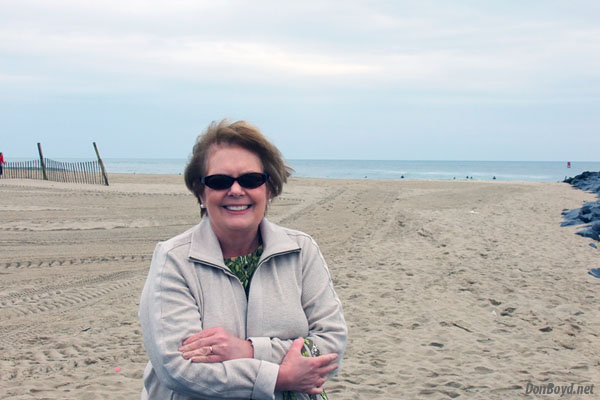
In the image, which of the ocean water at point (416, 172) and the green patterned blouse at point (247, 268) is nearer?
the green patterned blouse at point (247, 268)

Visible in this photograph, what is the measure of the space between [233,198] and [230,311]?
1.52 ft

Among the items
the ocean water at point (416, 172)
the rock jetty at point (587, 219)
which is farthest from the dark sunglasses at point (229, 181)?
the ocean water at point (416, 172)

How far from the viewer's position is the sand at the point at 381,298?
4.27 metres

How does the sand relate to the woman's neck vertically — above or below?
below

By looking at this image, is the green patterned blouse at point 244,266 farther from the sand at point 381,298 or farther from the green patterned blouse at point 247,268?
the sand at point 381,298

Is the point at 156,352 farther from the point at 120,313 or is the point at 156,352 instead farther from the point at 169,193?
the point at 169,193

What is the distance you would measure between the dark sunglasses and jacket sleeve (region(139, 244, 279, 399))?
351 mm

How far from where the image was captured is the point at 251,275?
224 centimetres

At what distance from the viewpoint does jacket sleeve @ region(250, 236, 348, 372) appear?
2215 millimetres

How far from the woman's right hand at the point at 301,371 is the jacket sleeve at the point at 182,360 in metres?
0.05

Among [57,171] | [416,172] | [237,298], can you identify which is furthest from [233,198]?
[416,172]

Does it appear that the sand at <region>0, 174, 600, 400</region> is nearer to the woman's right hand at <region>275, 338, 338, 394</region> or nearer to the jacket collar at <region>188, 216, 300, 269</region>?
the woman's right hand at <region>275, 338, 338, 394</region>

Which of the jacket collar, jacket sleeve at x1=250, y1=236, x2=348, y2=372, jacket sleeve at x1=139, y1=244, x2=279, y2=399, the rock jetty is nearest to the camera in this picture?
jacket sleeve at x1=139, y1=244, x2=279, y2=399

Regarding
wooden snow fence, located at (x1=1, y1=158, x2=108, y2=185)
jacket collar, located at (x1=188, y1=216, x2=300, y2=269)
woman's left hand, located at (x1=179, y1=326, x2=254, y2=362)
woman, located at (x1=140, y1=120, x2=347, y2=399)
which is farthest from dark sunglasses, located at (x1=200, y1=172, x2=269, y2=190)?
wooden snow fence, located at (x1=1, y1=158, x2=108, y2=185)
